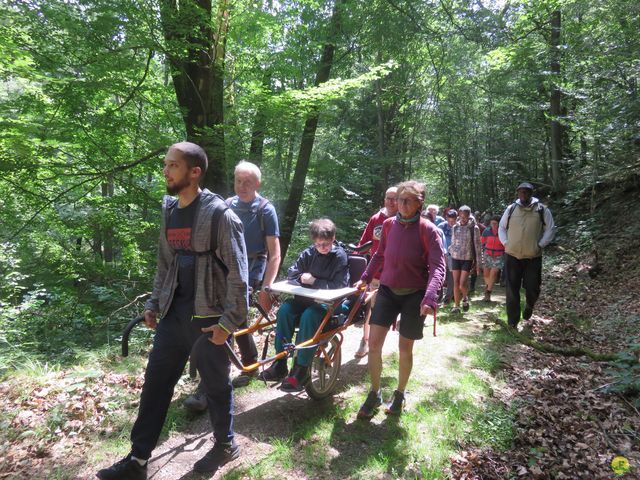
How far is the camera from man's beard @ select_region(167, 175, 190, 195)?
9.06ft

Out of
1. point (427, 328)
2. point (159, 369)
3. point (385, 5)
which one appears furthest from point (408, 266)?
point (385, 5)

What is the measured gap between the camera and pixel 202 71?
6.93m

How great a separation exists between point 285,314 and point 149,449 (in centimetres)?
163

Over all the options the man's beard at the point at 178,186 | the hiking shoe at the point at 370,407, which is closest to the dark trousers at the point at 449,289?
the hiking shoe at the point at 370,407

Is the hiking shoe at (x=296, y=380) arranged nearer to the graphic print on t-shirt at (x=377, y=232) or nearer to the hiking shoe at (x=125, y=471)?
the hiking shoe at (x=125, y=471)

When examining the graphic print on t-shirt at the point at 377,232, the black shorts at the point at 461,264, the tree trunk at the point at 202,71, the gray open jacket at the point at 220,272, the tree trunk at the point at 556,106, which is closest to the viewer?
the gray open jacket at the point at 220,272

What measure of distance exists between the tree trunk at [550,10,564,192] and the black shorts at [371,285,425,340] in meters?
11.7

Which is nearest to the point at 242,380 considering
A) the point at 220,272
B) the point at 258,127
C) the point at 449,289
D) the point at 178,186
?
the point at 220,272

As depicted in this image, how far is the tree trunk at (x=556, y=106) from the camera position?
504 inches

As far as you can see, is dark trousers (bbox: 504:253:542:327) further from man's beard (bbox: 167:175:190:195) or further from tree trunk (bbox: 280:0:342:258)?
tree trunk (bbox: 280:0:342:258)

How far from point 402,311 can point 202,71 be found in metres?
5.52

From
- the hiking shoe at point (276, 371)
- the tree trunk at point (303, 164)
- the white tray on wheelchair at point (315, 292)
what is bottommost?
the hiking shoe at point (276, 371)

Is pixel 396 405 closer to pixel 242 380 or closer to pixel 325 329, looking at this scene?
pixel 325 329

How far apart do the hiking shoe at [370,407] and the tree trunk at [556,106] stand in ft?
39.9
